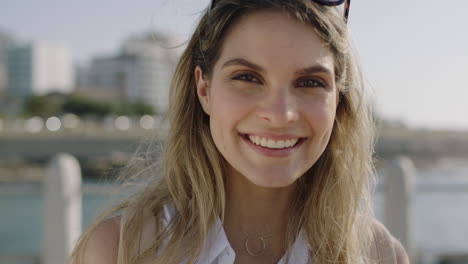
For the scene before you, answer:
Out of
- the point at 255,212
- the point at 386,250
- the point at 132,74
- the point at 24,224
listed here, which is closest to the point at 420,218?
the point at 386,250

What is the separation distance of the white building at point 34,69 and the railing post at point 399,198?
14028 cm

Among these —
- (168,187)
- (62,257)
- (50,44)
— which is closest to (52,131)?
(62,257)

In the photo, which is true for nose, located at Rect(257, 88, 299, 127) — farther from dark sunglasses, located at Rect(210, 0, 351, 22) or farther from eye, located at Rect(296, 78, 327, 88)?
dark sunglasses, located at Rect(210, 0, 351, 22)

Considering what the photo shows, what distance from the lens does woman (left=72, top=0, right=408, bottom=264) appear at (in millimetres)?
1799

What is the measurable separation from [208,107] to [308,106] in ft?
1.33

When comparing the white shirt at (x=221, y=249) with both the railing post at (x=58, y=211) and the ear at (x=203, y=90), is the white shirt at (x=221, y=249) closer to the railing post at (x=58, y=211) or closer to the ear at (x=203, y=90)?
the ear at (x=203, y=90)

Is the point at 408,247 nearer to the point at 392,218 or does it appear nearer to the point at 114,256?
the point at 392,218

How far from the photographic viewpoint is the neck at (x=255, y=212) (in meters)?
2.06

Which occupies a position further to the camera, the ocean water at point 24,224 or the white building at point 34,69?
the white building at point 34,69

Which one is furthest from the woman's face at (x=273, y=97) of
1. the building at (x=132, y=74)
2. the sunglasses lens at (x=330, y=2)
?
the building at (x=132, y=74)

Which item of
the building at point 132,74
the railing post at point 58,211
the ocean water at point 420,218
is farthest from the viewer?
the building at point 132,74

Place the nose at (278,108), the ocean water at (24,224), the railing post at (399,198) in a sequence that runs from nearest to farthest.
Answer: the nose at (278,108)
the railing post at (399,198)
the ocean water at (24,224)

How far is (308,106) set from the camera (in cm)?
180

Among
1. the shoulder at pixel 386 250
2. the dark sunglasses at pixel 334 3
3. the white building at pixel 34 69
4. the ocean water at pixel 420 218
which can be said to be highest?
the dark sunglasses at pixel 334 3
